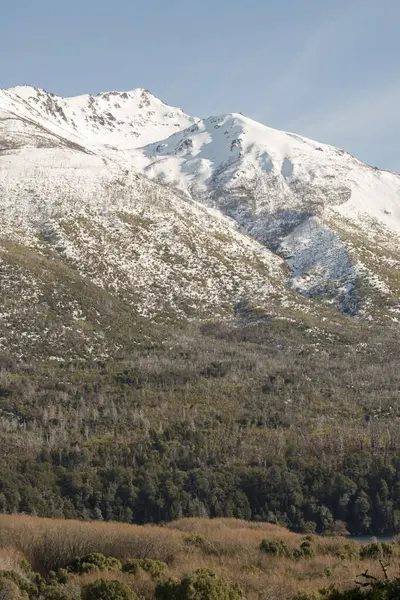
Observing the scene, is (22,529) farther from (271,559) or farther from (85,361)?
(85,361)

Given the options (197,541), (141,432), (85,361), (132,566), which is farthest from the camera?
(85,361)

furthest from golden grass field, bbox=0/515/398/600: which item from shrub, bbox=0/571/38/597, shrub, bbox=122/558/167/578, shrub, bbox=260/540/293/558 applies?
shrub, bbox=0/571/38/597

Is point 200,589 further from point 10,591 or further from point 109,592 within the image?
point 10,591

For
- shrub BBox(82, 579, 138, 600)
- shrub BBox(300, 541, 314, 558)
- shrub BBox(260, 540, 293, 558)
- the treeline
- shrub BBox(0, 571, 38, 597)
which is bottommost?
the treeline

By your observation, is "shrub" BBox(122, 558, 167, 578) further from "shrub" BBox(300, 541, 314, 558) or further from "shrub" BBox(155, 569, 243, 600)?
"shrub" BBox(300, 541, 314, 558)

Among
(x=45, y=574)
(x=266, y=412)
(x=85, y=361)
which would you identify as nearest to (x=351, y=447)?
(x=266, y=412)

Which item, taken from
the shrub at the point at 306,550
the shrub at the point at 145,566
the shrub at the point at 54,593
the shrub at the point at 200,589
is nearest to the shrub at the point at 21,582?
the shrub at the point at 54,593
